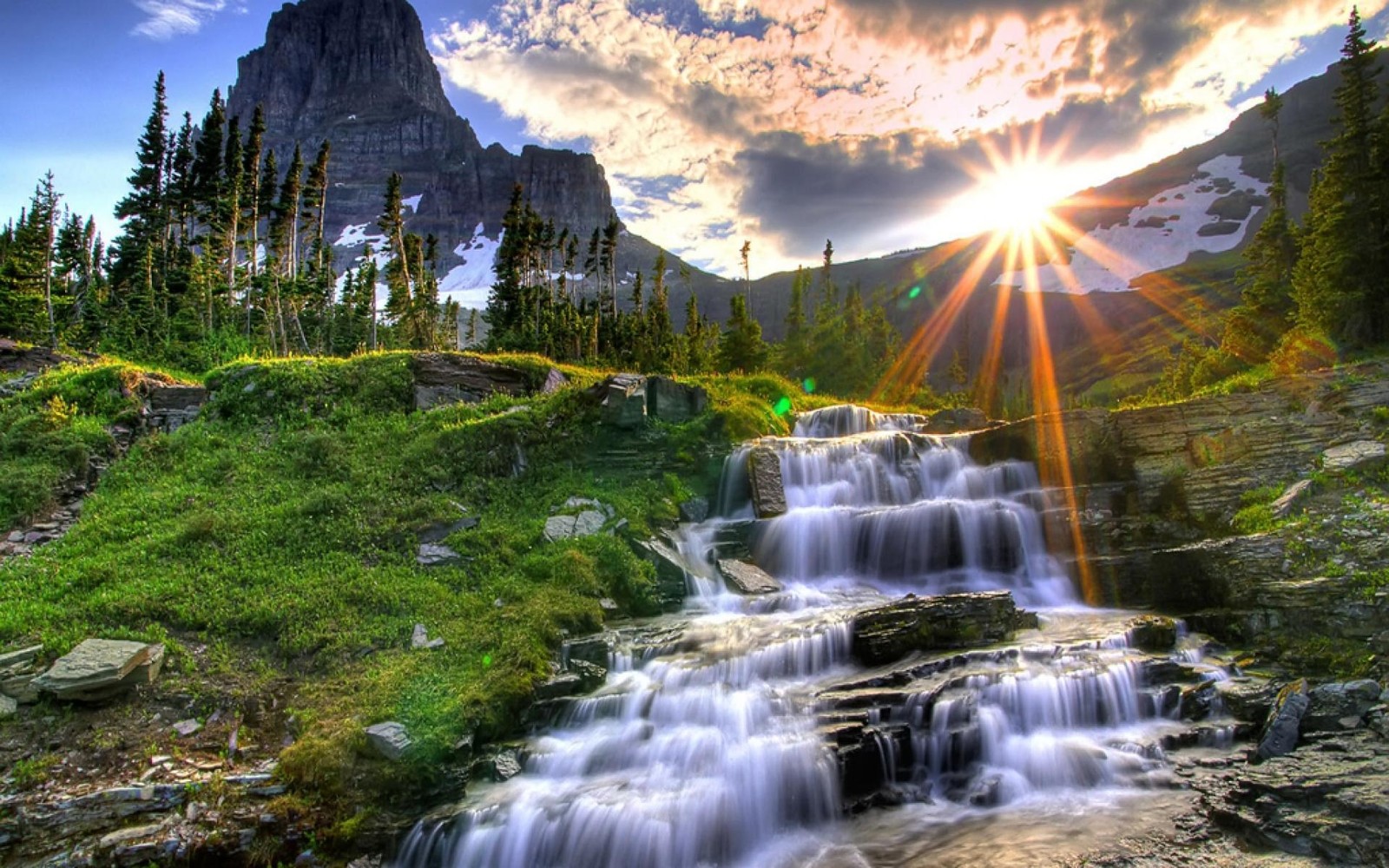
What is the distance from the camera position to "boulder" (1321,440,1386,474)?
1414 cm

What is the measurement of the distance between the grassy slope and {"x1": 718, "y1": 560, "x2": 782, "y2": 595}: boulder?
212 cm

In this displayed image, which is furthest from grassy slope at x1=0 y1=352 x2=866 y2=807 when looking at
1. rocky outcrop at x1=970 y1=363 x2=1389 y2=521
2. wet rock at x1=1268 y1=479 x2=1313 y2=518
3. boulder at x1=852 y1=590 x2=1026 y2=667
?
wet rock at x1=1268 y1=479 x2=1313 y2=518

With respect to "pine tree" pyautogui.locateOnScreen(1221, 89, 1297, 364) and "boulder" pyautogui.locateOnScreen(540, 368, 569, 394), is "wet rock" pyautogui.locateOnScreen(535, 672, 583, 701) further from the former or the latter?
"pine tree" pyautogui.locateOnScreen(1221, 89, 1297, 364)

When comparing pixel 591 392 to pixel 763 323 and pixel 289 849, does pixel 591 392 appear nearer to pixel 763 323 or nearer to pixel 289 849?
pixel 289 849

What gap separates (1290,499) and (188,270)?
183 ft

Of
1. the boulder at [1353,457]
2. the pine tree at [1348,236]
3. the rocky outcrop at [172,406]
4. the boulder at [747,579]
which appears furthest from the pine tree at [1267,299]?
the rocky outcrop at [172,406]

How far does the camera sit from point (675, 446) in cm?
2094

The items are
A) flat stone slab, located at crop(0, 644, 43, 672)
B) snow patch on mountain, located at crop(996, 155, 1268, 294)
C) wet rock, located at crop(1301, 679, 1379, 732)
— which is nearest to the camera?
wet rock, located at crop(1301, 679, 1379, 732)

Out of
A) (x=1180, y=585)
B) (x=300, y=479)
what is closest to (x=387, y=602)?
(x=300, y=479)

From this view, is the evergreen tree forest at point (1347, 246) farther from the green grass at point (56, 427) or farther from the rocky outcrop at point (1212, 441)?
the green grass at point (56, 427)

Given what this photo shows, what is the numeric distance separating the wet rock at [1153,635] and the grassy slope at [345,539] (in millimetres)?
9502

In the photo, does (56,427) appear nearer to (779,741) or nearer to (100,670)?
(100,670)

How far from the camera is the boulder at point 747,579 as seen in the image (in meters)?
15.6

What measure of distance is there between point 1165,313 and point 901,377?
338 feet
